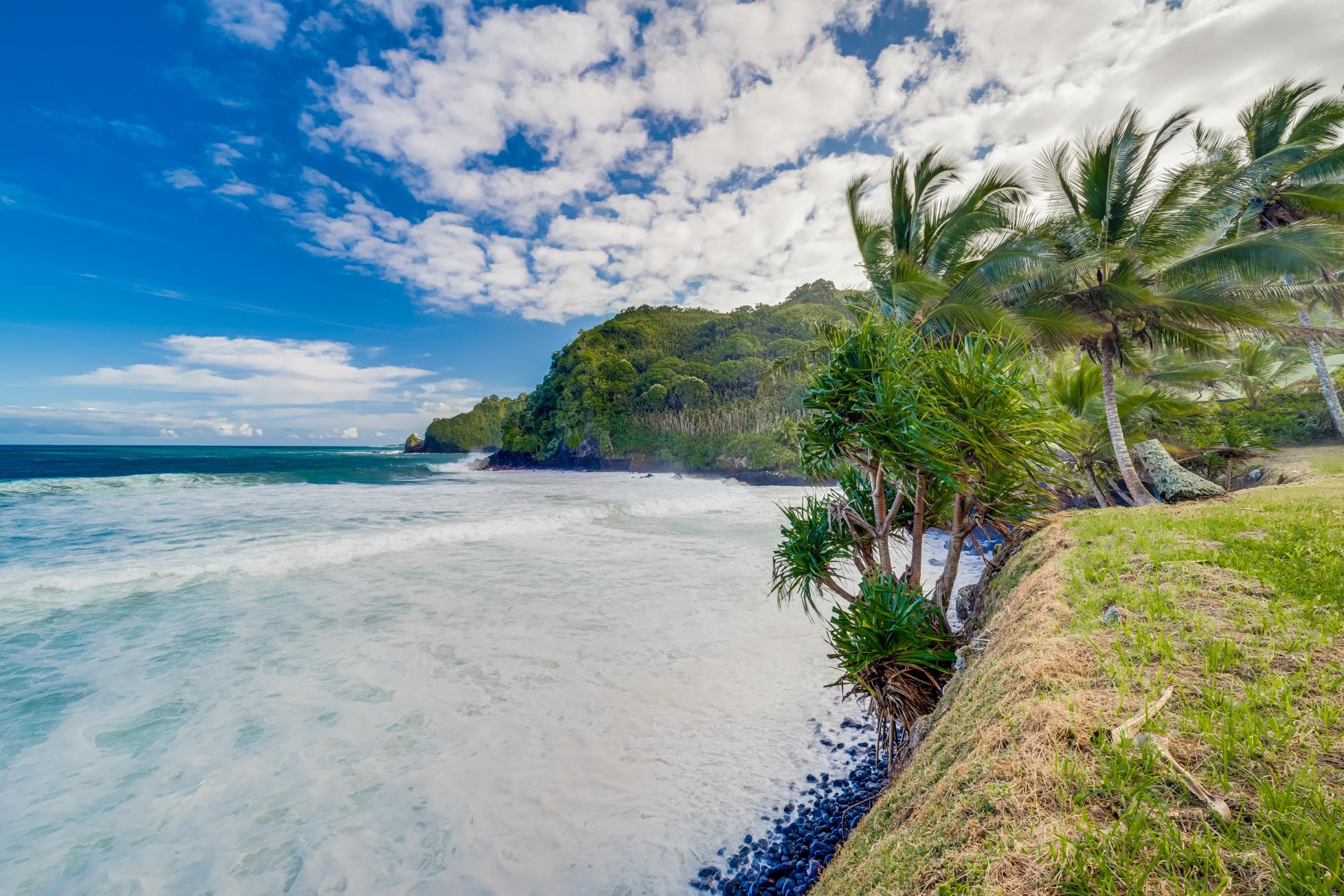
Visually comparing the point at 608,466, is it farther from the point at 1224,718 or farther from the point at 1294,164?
the point at 1224,718

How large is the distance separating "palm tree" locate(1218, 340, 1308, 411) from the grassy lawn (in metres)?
17.4

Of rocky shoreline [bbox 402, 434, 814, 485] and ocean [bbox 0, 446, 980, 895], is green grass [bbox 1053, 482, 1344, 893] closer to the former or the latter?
ocean [bbox 0, 446, 980, 895]

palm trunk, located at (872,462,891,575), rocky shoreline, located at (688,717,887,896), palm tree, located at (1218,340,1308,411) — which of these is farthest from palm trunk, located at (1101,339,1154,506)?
rocky shoreline, located at (688,717,887,896)

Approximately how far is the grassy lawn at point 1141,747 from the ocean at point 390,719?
2.55 meters

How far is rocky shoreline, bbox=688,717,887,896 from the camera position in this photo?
3672mm

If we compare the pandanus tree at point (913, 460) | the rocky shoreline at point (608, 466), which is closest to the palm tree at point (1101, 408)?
the pandanus tree at point (913, 460)

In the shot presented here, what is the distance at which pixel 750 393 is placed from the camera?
64125 millimetres

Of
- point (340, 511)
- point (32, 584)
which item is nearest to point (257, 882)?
point (32, 584)

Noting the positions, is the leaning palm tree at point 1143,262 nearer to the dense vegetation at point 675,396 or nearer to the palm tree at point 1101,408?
the palm tree at point 1101,408

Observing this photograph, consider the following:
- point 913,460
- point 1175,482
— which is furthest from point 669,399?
point 913,460

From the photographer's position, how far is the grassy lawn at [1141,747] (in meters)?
1.45

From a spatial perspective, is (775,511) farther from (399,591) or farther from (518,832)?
(518,832)

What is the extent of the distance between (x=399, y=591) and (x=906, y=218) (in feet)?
47.8

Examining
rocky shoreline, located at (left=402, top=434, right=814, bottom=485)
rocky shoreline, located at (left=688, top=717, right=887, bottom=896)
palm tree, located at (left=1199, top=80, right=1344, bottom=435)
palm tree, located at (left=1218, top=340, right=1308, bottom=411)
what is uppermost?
palm tree, located at (left=1199, top=80, right=1344, bottom=435)
